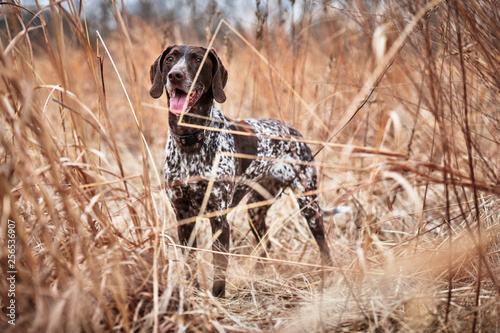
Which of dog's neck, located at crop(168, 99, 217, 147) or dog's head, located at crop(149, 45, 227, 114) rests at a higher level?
dog's head, located at crop(149, 45, 227, 114)

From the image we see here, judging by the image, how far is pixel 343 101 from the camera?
4508 millimetres

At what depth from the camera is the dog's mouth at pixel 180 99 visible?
7.95ft

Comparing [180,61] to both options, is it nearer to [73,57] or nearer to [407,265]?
[407,265]

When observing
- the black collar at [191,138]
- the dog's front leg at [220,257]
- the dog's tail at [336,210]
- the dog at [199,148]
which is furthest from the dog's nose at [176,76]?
the dog's tail at [336,210]

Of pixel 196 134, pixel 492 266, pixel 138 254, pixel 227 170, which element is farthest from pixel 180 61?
pixel 492 266

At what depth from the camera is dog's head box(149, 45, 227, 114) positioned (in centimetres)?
241

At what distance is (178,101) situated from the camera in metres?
2.44

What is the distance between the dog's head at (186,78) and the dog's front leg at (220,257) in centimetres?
78

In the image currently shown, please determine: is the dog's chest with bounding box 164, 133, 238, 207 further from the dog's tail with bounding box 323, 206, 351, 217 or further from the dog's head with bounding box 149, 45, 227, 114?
the dog's tail with bounding box 323, 206, 351, 217

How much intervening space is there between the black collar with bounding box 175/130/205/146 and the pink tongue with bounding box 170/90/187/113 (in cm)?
18

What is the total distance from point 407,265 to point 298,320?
67 cm

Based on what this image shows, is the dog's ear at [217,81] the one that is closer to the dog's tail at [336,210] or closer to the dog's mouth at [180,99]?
the dog's mouth at [180,99]

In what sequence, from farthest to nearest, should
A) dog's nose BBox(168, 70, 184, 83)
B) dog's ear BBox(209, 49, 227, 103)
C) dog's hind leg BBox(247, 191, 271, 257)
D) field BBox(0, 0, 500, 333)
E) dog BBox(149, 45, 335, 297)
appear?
dog's hind leg BBox(247, 191, 271, 257) < dog's ear BBox(209, 49, 227, 103) < dog BBox(149, 45, 335, 297) < dog's nose BBox(168, 70, 184, 83) < field BBox(0, 0, 500, 333)

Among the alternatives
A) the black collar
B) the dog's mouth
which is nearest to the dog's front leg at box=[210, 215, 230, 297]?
the black collar
